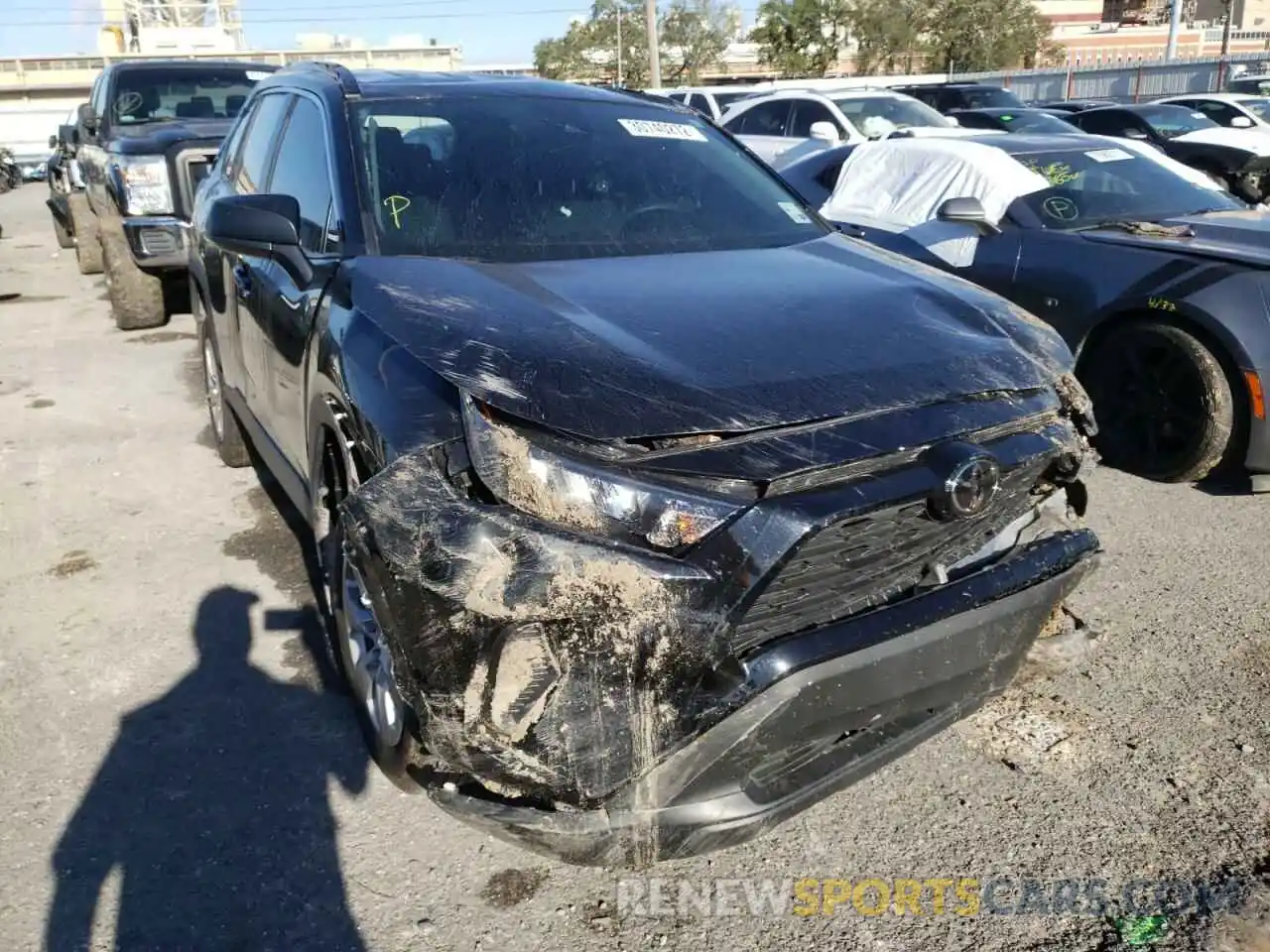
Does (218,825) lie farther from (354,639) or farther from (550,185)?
(550,185)

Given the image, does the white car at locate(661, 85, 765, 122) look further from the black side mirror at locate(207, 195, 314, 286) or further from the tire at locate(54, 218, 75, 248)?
the black side mirror at locate(207, 195, 314, 286)

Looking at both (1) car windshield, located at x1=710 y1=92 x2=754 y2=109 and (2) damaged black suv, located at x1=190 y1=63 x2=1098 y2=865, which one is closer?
(2) damaged black suv, located at x1=190 y1=63 x2=1098 y2=865

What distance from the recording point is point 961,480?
2.24 m

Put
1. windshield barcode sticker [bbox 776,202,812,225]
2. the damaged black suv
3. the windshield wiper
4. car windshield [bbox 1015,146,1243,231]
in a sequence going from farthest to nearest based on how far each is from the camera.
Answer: car windshield [bbox 1015,146,1243,231]
the windshield wiper
windshield barcode sticker [bbox 776,202,812,225]
the damaged black suv

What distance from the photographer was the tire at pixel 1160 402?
15.5 ft

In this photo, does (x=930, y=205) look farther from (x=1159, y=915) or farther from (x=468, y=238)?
(x=1159, y=915)

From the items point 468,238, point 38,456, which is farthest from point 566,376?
point 38,456

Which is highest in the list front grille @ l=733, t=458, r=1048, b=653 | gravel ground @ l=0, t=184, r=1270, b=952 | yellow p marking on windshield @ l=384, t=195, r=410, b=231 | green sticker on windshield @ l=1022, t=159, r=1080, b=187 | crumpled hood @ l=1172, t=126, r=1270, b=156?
yellow p marking on windshield @ l=384, t=195, r=410, b=231

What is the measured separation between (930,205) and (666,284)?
404 cm

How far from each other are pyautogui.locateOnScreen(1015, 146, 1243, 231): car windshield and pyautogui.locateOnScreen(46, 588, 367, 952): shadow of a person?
4483 mm

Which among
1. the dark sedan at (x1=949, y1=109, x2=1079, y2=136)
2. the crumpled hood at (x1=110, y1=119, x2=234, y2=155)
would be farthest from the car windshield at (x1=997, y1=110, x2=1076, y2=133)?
the crumpled hood at (x1=110, y1=119, x2=234, y2=155)

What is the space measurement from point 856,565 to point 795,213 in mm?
1927

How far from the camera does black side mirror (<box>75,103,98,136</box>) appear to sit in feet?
30.8

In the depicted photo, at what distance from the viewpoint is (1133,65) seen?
32.0 meters
